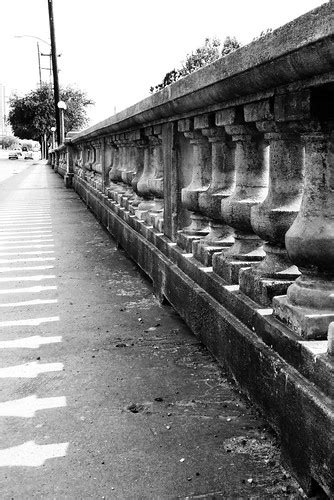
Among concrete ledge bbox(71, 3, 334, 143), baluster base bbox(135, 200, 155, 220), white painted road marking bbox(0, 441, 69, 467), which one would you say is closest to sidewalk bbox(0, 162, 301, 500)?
white painted road marking bbox(0, 441, 69, 467)

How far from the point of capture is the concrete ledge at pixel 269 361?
2033 millimetres

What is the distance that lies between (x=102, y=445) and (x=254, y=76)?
151cm

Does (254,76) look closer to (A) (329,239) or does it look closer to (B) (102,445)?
(A) (329,239)

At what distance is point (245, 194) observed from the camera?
316 centimetres

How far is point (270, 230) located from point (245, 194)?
480mm

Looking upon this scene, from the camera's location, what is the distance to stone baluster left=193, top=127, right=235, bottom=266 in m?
3.63

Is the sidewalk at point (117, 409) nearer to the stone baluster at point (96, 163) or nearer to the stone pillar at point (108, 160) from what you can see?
the stone pillar at point (108, 160)

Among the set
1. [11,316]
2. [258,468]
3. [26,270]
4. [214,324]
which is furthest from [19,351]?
[26,270]

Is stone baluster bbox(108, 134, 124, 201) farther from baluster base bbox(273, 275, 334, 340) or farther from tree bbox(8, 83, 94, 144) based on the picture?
tree bbox(8, 83, 94, 144)

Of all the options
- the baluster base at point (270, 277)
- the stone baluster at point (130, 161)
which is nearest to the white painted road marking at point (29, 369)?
the baluster base at point (270, 277)

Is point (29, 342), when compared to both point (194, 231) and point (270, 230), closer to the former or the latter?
point (194, 231)

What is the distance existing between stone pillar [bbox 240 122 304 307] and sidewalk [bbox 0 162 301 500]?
1.83ft

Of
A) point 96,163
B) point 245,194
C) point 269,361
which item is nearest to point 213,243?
point 245,194

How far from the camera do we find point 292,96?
239cm
